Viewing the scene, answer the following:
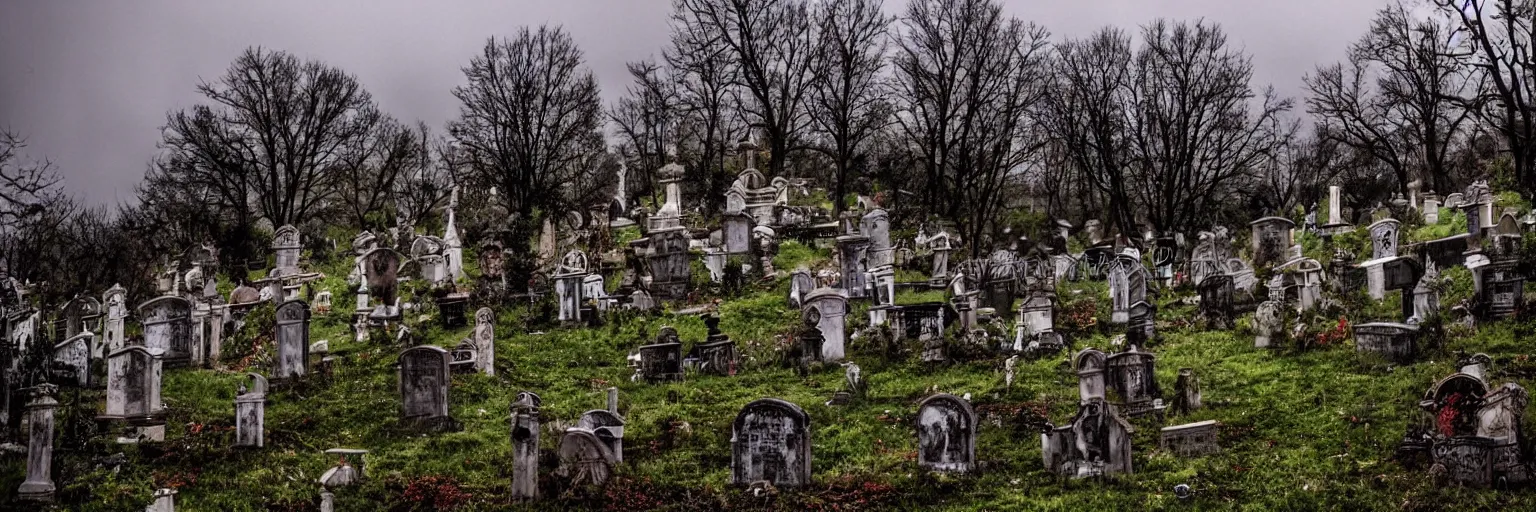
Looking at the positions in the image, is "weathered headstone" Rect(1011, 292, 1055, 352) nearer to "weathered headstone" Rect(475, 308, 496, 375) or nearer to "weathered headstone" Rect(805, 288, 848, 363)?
"weathered headstone" Rect(805, 288, 848, 363)

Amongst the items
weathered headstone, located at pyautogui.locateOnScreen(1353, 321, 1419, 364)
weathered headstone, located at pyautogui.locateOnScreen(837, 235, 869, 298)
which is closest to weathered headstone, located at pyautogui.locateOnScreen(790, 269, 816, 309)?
weathered headstone, located at pyautogui.locateOnScreen(837, 235, 869, 298)

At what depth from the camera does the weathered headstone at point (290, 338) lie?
17.4 meters

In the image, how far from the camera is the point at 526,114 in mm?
31453

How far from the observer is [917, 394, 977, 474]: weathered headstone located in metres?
12.2

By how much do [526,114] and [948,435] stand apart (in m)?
21.4

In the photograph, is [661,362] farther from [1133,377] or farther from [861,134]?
[861,134]

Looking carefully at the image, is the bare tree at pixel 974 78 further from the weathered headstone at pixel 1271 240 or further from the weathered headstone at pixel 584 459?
the weathered headstone at pixel 584 459

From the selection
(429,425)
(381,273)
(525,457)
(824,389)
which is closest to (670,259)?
(381,273)

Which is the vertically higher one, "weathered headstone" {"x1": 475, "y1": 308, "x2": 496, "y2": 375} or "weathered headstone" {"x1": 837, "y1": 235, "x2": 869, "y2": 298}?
"weathered headstone" {"x1": 837, "y1": 235, "x2": 869, "y2": 298}

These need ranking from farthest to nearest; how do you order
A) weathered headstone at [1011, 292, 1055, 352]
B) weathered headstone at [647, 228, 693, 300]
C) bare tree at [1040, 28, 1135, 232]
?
bare tree at [1040, 28, 1135, 232] < weathered headstone at [647, 228, 693, 300] < weathered headstone at [1011, 292, 1055, 352]

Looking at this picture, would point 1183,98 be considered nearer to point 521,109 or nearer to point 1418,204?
point 1418,204

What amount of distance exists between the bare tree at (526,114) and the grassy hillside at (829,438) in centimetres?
1343

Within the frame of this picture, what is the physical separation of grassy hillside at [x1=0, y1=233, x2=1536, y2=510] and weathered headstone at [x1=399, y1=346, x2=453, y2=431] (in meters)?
0.31

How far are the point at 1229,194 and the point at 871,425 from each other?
78.4 feet
